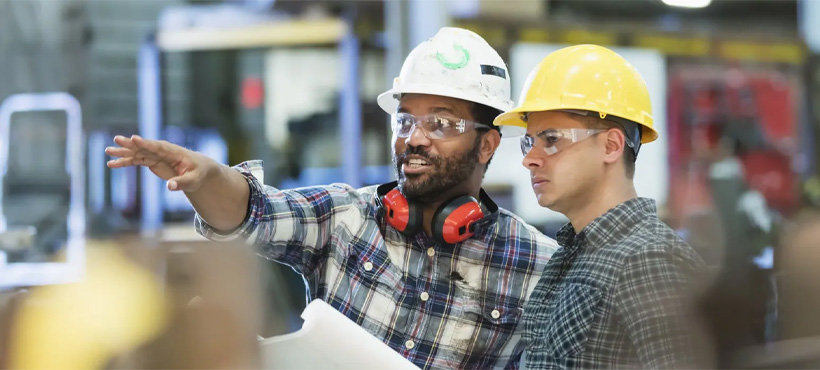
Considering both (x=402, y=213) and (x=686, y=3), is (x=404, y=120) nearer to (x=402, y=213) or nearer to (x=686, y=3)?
(x=402, y=213)

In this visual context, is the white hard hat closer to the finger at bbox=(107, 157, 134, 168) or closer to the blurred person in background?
the finger at bbox=(107, 157, 134, 168)

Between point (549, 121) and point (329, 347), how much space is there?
37.9 inches

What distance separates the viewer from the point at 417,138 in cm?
280

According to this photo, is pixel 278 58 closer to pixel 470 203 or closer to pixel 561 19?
pixel 561 19

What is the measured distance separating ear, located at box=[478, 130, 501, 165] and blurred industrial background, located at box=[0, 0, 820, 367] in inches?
129

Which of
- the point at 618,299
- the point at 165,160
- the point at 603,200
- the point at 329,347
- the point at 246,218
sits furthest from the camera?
the point at 246,218

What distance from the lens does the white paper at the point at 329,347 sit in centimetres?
183

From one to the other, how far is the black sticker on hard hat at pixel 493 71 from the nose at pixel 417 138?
33cm

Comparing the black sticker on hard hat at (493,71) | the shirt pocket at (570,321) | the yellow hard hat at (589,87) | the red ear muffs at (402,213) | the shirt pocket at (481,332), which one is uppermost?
the black sticker on hard hat at (493,71)

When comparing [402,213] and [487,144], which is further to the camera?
[487,144]

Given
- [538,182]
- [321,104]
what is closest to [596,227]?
[538,182]

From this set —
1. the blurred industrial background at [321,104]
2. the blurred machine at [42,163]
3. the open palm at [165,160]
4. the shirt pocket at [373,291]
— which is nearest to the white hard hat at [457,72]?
the shirt pocket at [373,291]

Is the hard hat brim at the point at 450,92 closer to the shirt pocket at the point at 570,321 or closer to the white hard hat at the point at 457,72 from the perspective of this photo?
the white hard hat at the point at 457,72

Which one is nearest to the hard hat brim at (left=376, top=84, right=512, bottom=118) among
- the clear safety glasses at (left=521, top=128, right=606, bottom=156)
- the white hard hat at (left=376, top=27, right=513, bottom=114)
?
the white hard hat at (left=376, top=27, right=513, bottom=114)
